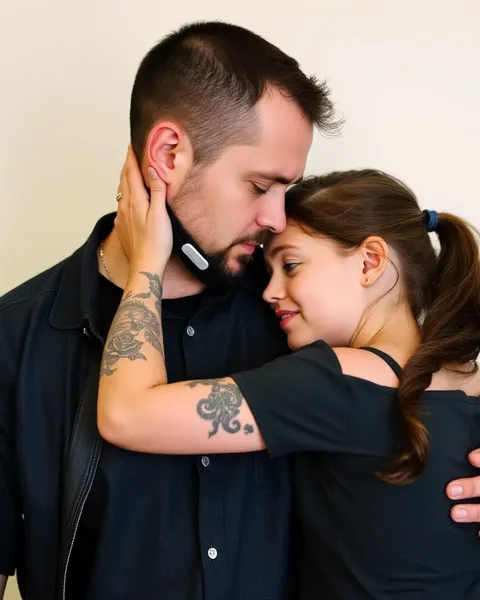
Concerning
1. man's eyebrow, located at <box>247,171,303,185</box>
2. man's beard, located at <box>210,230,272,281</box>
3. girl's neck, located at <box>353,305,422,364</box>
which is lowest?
girl's neck, located at <box>353,305,422,364</box>

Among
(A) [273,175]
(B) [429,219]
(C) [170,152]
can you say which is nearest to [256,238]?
(A) [273,175]

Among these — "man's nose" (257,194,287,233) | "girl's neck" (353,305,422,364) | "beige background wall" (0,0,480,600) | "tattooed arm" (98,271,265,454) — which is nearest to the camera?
"tattooed arm" (98,271,265,454)

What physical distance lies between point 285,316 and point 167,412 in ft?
1.17

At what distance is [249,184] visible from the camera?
1179mm

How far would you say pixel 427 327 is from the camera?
114 centimetres

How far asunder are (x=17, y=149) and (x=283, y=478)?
3.33 ft

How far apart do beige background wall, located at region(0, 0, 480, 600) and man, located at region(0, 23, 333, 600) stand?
0.31 metres

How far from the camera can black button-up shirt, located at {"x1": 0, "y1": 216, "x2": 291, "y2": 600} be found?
3.71ft

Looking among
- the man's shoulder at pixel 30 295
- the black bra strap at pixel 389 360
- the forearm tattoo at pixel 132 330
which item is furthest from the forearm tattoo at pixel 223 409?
the man's shoulder at pixel 30 295

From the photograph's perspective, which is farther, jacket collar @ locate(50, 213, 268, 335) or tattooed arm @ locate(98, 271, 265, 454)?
jacket collar @ locate(50, 213, 268, 335)

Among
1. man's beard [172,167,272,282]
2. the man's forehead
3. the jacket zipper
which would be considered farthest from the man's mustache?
the jacket zipper

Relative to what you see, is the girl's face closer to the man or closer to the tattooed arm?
the man

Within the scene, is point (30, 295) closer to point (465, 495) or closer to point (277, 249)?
point (277, 249)

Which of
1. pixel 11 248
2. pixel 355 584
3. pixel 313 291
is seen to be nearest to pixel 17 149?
pixel 11 248
